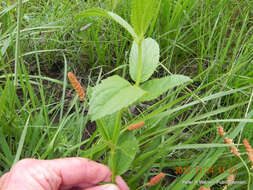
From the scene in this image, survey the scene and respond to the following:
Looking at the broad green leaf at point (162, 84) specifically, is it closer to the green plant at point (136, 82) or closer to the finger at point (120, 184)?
the green plant at point (136, 82)

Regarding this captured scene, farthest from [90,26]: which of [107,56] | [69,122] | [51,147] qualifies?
[51,147]

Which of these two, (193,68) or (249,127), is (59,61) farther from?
(249,127)

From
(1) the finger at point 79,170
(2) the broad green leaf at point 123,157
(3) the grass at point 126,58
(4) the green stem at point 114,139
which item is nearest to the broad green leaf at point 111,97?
(4) the green stem at point 114,139

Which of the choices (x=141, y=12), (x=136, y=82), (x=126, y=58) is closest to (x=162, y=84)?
(x=136, y=82)

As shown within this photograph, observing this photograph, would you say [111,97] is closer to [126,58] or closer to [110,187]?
[110,187]

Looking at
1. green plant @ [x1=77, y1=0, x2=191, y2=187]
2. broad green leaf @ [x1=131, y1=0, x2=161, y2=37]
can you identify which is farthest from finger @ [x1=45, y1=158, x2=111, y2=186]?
broad green leaf @ [x1=131, y1=0, x2=161, y2=37]

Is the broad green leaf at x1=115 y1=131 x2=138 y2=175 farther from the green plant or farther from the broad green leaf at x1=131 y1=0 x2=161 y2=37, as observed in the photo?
the broad green leaf at x1=131 y1=0 x2=161 y2=37
